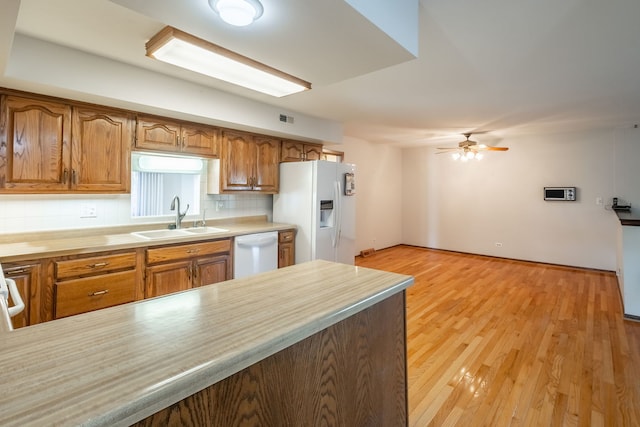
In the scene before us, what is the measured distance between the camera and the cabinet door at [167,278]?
2.81 m

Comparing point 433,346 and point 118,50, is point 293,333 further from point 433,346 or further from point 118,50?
point 118,50

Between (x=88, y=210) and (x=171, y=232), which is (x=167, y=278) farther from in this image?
(x=88, y=210)

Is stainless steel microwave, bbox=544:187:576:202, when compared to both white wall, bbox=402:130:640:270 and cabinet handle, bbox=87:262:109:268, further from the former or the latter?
cabinet handle, bbox=87:262:109:268

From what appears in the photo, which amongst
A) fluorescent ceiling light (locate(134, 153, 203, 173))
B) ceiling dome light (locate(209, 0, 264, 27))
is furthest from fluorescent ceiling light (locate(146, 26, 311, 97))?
fluorescent ceiling light (locate(134, 153, 203, 173))

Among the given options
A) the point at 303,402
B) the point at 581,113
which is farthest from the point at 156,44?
the point at 581,113

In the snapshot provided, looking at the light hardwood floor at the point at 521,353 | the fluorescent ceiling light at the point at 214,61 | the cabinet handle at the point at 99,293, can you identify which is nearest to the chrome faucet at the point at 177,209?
the cabinet handle at the point at 99,293

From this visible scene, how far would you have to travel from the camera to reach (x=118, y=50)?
2.36 m

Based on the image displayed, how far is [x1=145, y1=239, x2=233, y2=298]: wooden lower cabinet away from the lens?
2.83 metres

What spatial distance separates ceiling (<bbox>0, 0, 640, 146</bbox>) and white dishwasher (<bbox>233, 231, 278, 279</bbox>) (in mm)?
1604

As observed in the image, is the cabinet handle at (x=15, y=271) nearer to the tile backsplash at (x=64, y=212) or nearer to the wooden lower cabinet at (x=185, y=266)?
the tile backsplash at (x=64, y=212)

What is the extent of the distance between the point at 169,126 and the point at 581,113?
Result: 512 centimetres

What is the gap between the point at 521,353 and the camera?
2604 millimetres

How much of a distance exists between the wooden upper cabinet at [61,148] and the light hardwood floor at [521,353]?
10.2 ft

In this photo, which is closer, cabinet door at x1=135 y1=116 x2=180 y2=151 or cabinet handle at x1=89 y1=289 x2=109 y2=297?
cabinet handle at x1=89 y1=289 x2=109 y2=297
